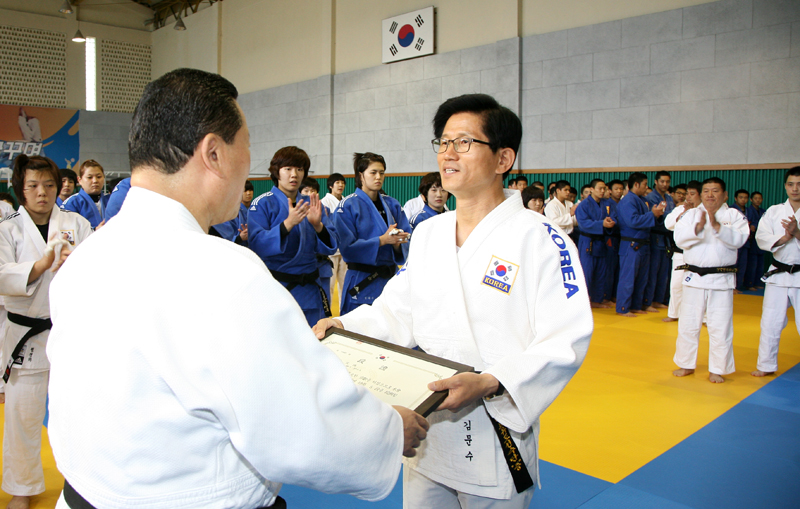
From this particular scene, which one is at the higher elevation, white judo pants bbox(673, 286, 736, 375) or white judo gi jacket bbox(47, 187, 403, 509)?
white judo gi jacket bbox(47, 187, 403, 509)

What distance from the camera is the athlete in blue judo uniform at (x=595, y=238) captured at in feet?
27.0

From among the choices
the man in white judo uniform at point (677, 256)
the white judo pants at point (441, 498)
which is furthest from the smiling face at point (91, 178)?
the man in white judo uniform at point (677, 256)

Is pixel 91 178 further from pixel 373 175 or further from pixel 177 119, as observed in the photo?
pixel 177 119

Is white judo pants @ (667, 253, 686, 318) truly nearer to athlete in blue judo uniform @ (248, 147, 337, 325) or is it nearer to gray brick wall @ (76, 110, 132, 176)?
athlete in blue judo uniform @ (248, 147, 337, 325)

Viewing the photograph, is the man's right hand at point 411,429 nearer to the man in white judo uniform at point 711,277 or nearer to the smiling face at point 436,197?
the man in white judo uniform at point 711,277

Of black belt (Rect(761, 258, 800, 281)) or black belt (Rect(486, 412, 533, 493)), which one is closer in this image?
black belt (Rect(486, 412, 533, 493))

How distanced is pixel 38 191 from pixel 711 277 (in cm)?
537

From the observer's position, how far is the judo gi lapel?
293 cm

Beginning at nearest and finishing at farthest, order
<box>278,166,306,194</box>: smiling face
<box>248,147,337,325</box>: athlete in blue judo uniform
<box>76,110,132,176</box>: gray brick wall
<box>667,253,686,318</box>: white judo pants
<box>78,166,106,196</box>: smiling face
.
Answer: <box>248,147,337,325</box>: athlete in blue judo uniform, <box>278,166,306,194</box>: smiling face, <box>78,166,106,196</box>: smiling face, <box>667,253,686,318</box>: white judo pants, <box>76,110,132,176</box>: gray brick wall

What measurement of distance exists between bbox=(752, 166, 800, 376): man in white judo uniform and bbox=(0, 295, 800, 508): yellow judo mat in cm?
27

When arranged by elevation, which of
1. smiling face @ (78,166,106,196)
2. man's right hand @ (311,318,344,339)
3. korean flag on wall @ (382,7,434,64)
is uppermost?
korean flag on wall @ (382,7,434,64)

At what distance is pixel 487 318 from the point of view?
165 cm

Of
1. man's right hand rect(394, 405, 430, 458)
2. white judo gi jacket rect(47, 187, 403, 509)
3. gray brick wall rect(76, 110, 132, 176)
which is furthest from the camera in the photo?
gray brick wall rect(76, 110, 132, 176)

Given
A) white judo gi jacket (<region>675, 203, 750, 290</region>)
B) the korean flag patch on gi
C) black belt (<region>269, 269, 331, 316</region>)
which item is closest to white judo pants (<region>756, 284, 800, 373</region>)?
white judo gi jacket (<region>675, 203, 750, 290</region>)
